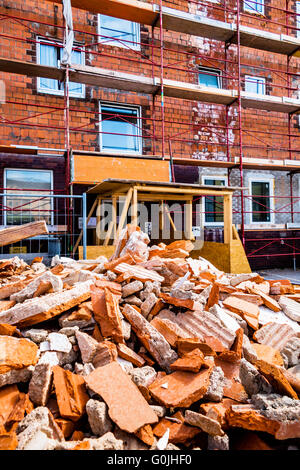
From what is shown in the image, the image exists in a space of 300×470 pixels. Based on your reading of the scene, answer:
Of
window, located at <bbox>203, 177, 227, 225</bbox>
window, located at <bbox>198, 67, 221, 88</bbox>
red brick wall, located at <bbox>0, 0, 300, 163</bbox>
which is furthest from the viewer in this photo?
window, located at <bbox>198, 67, 221, 88</bbox>

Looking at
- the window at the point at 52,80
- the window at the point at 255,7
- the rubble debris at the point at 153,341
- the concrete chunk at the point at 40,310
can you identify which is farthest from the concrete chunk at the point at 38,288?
the window at the point at 255,7

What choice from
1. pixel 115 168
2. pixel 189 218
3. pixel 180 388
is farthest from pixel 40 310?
pixel 189 218

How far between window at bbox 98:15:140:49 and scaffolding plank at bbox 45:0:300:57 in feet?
2.65

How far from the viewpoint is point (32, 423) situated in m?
1.47

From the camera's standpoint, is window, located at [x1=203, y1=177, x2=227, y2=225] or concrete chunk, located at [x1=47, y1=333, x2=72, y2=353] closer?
concrete chunk, located at [x1=47, y1=333, x2=72, y2=353]

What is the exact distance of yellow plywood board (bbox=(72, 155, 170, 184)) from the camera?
6488 mm

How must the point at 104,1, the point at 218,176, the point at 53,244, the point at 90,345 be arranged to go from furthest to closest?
the point at 218,176
the point at 104,1
the point at 53,244
the point at 90,345

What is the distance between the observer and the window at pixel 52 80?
7988 millimetres

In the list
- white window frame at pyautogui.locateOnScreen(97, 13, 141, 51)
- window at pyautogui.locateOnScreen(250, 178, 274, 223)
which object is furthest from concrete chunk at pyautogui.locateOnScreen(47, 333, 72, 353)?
window at pyautogui.locateOnScreen(250, 178, 274, 223)

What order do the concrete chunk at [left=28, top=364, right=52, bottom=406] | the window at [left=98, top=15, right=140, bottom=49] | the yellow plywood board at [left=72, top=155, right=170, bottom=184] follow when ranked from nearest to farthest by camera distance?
the concrete chunk at [left=28, top=364, right=52, bottom=406]
the yellow plywood board at [left=72, top=155, right=170, bottom=184]
the window at [left=98, top=15, right=140, bottom=49]

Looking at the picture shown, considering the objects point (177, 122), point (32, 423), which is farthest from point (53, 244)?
point (32, 423)

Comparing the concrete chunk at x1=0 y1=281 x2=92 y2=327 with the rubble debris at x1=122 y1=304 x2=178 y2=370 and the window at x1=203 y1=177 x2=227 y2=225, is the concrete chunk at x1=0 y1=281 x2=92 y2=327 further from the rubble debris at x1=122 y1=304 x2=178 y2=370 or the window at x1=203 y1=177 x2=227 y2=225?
the window at x1=203 y1=177 x2=227 y2=225

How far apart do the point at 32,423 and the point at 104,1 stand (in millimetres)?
8631
